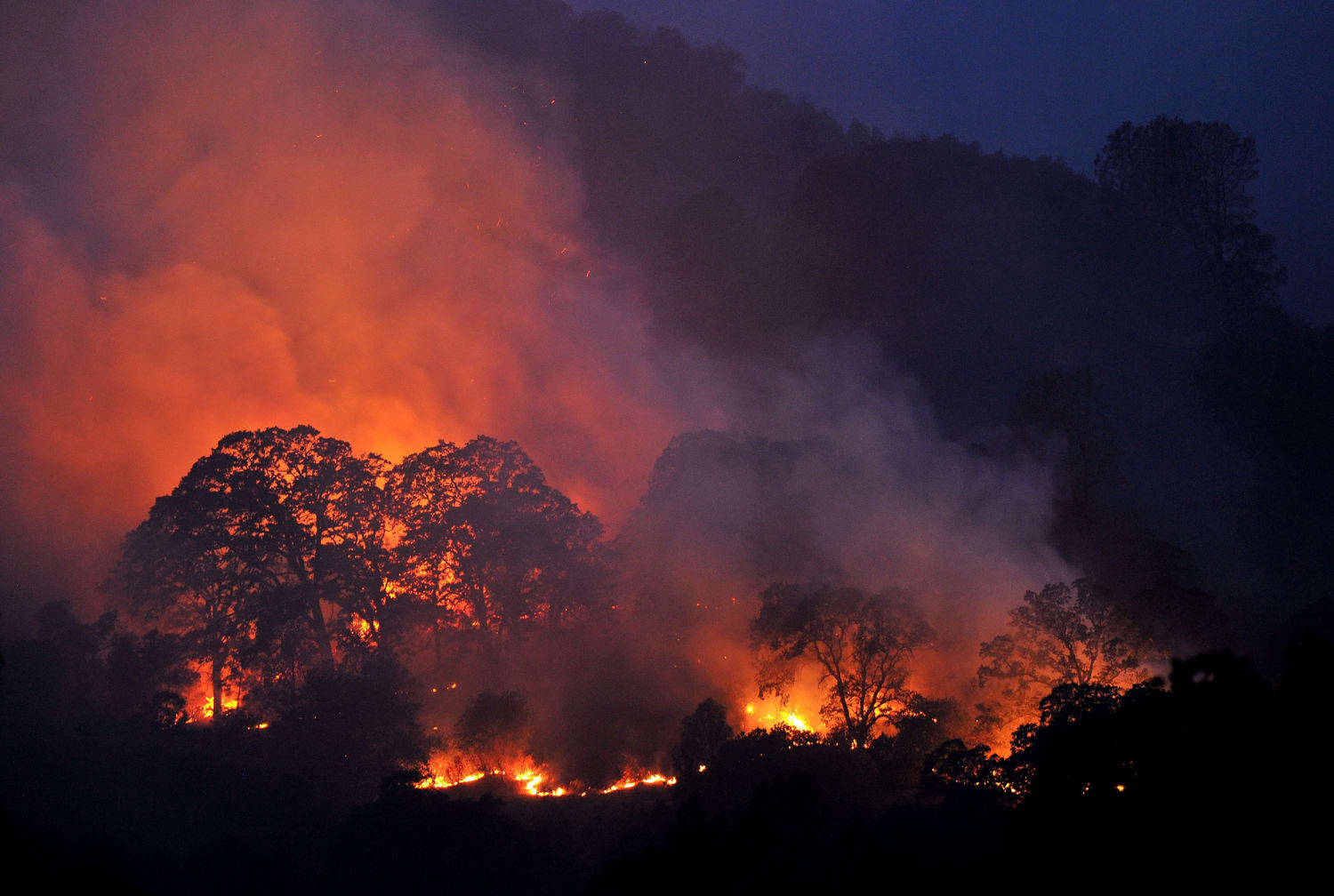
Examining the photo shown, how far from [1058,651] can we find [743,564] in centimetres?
1585

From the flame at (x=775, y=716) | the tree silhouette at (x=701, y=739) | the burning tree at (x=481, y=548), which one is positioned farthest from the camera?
the burning tree at (x=481, y=548)

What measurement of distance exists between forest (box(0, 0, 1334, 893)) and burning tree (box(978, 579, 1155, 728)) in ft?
0.46

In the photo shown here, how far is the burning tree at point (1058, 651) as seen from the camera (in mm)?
25703

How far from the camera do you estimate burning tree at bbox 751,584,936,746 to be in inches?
1062

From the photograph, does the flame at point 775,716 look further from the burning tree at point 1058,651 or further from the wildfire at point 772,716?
the burning tree at point 1058,651

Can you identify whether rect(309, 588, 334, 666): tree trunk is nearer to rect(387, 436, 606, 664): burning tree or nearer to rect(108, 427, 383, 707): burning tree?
rect(108, 427, 383, 707): burning tree

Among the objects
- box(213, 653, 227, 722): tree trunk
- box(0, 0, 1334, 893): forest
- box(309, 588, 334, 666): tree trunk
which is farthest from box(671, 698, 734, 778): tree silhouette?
box(213, 653, 227, 722): tree trunk

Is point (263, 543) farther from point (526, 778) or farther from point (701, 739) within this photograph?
point (701, 739)

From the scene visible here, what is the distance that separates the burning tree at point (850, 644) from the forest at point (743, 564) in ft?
0.53

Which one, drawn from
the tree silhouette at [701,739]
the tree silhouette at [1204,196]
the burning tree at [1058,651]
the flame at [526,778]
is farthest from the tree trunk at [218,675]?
the tree silhouette at [1204,196]

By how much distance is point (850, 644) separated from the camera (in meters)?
28.2

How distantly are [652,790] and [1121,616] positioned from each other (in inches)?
615

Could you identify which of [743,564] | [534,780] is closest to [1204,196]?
[743,564]

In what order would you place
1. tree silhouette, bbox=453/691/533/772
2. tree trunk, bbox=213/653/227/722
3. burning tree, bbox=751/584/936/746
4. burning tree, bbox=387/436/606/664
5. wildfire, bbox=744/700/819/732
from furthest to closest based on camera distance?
burning tree, bbox=387/436/606/664 < tree trunk, bbox=213/653/227/722 < wildfire, bbox=744/700/819/732 < tree silhouette, bbox=453/691/533/772 < burning tree, bbox=751/584/936/746
